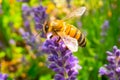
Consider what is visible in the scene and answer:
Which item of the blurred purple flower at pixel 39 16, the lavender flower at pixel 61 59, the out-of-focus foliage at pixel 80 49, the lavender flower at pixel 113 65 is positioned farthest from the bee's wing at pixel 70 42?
the out-of-focus foliage at pixel 80 49

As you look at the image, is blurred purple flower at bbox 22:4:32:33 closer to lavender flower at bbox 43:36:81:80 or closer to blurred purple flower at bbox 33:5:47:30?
blurred purple flower at bbox 33:5:47:30

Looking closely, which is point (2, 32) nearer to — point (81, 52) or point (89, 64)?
point (81, 52)

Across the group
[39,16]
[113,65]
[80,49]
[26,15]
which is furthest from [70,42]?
[80,49]

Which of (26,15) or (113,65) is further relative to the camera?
(26,15)

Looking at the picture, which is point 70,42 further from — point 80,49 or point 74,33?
point 80,49

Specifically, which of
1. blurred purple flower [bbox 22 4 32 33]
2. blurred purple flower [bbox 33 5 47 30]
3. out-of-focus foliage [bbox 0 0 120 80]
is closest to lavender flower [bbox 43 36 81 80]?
blurred purple flower [bbox 33 5 47 30]

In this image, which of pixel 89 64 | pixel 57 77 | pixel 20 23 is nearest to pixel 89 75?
pixel 89 64
